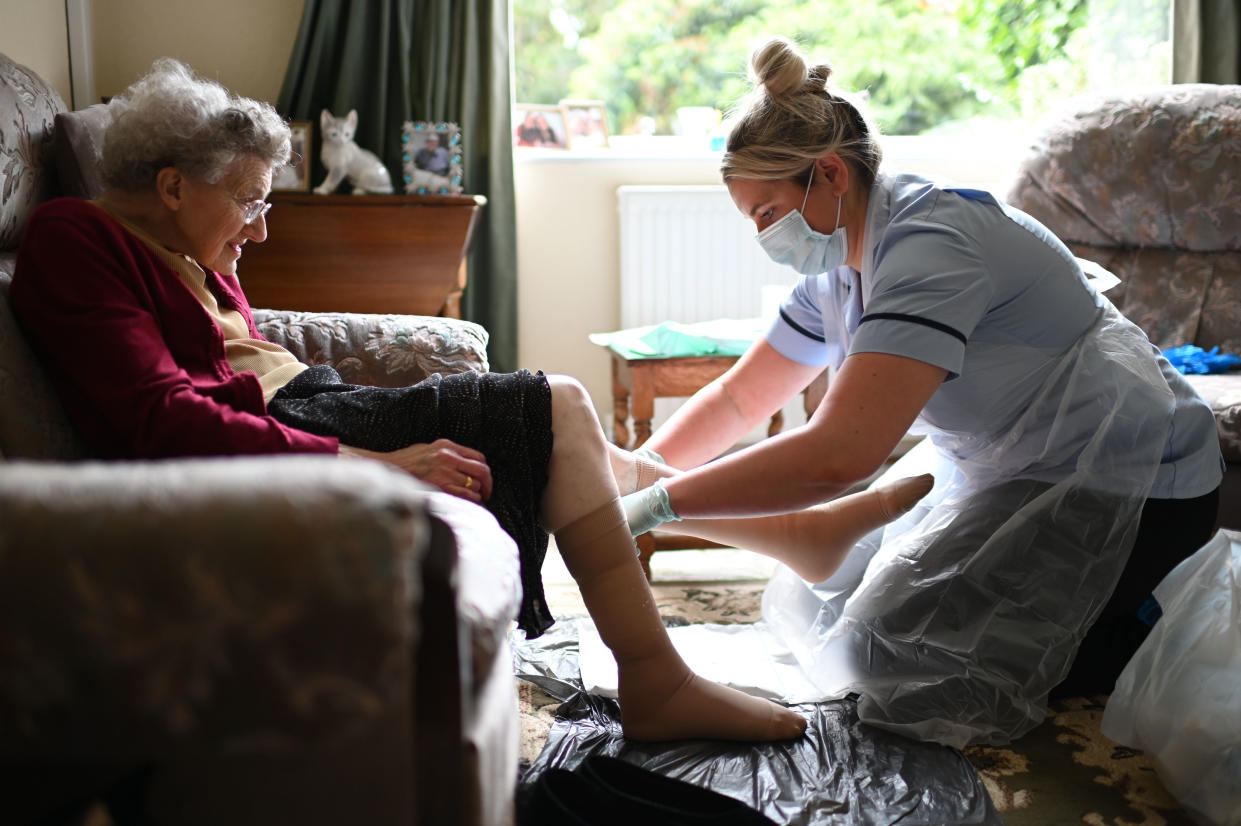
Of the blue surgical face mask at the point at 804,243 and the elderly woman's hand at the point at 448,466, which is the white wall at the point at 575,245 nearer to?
the blue surgical face mask at the point at 804,243

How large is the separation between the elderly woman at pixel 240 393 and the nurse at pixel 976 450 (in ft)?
0.59

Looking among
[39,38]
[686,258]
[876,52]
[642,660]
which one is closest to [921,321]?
[642,660]

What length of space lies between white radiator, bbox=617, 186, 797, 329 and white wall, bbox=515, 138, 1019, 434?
70mm

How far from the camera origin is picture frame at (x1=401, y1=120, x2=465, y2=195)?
9.69 ft

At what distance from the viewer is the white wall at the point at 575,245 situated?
3.38m

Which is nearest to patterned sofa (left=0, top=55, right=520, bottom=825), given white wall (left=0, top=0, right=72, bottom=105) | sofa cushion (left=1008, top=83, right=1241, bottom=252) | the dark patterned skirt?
the dark patterned skirt

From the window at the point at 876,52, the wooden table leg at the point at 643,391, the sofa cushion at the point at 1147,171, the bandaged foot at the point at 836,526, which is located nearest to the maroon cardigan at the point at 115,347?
the bandaged foot at the point at 836,526

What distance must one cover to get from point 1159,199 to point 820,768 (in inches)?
71.8

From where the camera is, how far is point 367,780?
716 mm

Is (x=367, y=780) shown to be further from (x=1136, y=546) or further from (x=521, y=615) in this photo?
(x=1136, y=546)

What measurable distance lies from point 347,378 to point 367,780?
3.46 ft

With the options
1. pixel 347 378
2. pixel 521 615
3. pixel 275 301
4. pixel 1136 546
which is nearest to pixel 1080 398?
pixel 1136 546

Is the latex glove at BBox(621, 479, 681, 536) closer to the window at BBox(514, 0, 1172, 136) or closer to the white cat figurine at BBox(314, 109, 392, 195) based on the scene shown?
the white cat figurine at BBox(314, 109, 392, 195)

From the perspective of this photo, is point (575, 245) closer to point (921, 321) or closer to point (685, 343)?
point (685, 343)
